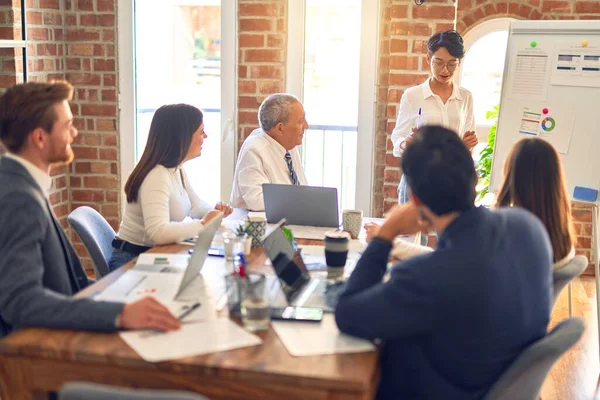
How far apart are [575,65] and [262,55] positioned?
1714 mm

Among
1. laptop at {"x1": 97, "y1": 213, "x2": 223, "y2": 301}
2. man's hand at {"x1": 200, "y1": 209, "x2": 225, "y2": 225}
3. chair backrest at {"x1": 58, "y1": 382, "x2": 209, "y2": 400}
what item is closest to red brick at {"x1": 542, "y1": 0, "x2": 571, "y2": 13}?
man's hand at {"x1": 200, "y1": 209, "x2": 225, "y2": 225}

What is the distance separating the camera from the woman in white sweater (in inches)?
107

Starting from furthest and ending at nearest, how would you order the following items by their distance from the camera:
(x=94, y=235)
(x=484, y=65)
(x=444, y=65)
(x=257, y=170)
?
1. (x=484, y=65)
2. (x=444, y=65)
3. (x=257, y=170)
4. (x=94, y=235)

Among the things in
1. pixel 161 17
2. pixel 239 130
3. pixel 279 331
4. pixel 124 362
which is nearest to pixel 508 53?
pixel 239 130

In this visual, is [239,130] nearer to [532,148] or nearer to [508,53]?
[508,53]

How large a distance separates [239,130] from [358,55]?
2.67 ft

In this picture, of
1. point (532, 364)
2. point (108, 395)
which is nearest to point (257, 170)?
point (532, 364)

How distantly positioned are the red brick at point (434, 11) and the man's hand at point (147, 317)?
2711 millimetres

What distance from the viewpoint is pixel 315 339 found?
6.01 ft

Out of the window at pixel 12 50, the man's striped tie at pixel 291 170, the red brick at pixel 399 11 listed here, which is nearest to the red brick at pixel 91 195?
the window at pixel 12 50

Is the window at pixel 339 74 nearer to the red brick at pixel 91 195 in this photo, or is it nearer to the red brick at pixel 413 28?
the red brick at pixel 413 28

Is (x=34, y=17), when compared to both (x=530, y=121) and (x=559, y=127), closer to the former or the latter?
(x=530, y=121)

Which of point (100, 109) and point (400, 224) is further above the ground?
point (100, 109)

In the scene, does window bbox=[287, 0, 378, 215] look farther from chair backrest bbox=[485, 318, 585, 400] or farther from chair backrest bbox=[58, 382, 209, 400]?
chair backrest bbox=[58, 382, 209, 400]
